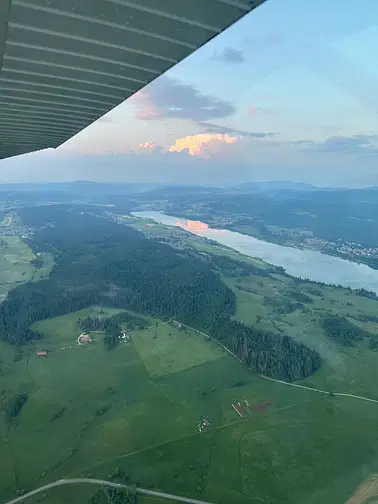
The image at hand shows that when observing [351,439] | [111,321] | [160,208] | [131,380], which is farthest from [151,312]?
[160,208]

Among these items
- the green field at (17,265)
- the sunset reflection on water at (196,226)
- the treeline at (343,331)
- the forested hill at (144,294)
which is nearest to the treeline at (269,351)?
the forested hill at (144,294)

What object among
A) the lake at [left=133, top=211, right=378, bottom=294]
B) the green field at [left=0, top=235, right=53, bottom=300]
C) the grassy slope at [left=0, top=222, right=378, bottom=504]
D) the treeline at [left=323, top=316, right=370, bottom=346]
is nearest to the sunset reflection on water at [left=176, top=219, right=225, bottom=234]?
the lake at [left=133, top=211, right=378, bottom=294]

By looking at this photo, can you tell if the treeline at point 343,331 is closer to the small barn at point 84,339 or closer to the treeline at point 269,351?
the treeline at point 269,351

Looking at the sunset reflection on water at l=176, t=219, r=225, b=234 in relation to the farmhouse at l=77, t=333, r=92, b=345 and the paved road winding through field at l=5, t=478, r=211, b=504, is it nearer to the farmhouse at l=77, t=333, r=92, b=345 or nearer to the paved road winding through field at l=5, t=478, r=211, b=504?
the farmhouse at l=77, t=333, r=92, b=345

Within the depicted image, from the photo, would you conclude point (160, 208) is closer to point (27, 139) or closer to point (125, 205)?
point (125, 205)

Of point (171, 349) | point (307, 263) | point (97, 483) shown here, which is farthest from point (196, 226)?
point (97, 483)
